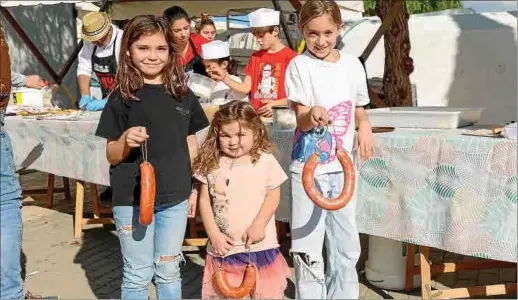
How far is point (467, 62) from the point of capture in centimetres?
815

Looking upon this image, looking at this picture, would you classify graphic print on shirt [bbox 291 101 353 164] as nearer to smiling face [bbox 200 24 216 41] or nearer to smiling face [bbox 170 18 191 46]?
smiling face [bbox 170 18 191 46]

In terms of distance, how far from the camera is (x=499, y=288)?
3.15 metres

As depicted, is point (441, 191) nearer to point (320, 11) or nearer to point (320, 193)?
point (320, 193)

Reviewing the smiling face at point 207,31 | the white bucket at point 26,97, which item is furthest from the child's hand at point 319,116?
the white bucket at point 26,97

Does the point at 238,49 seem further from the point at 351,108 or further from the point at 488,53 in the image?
the point at 351,108

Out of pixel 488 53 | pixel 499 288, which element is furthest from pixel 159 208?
pixel 488 53

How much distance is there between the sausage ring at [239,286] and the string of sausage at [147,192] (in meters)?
0.44

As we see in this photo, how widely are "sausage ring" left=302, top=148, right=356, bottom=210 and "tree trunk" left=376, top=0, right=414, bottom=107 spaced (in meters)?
3.21

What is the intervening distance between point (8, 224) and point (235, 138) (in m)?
1.04

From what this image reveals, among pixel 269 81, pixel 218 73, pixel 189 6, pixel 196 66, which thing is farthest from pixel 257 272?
pixel 189 6

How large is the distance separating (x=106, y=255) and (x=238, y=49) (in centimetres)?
758

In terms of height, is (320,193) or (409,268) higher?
(320,193)

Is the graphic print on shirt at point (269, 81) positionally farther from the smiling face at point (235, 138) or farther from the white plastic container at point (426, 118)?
the smiling face at point (235, 138)

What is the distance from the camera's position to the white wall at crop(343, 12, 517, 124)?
25.6ft
